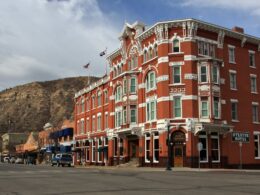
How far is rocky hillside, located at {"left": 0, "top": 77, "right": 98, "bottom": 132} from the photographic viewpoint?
17575cm

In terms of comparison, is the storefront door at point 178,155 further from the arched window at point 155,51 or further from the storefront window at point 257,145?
the storefront window at point 257,145

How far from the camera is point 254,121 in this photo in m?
51.4

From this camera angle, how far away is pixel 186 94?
45219 mm

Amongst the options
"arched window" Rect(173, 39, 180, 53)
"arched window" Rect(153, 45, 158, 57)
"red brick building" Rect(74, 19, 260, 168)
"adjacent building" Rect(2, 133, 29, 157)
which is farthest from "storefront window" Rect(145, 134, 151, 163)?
"adjacent building" Rect(2, 133, 29, 157)

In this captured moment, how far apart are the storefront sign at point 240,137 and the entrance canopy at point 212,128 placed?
94 cm

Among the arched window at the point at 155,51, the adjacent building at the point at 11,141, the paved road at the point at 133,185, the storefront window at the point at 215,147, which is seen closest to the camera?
the paved road at the point at 133,185

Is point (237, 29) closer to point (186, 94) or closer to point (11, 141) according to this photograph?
point (186, 94)

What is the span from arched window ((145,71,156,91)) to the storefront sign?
10.1 m

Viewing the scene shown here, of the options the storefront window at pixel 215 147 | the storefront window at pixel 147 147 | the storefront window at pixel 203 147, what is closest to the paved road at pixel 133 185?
the storefront window at pixel 203 147

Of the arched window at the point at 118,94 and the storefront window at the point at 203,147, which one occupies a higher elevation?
the arched window at the point at 118,94

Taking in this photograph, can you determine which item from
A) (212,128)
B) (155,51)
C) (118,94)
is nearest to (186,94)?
(212,128)

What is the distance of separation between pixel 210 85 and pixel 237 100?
5.81m

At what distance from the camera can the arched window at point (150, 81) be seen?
1910 inches

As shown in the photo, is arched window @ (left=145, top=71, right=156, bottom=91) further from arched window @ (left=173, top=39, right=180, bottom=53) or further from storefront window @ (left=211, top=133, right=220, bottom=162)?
storefront window @ (left=211, top=133, right=220, bottom=162)
